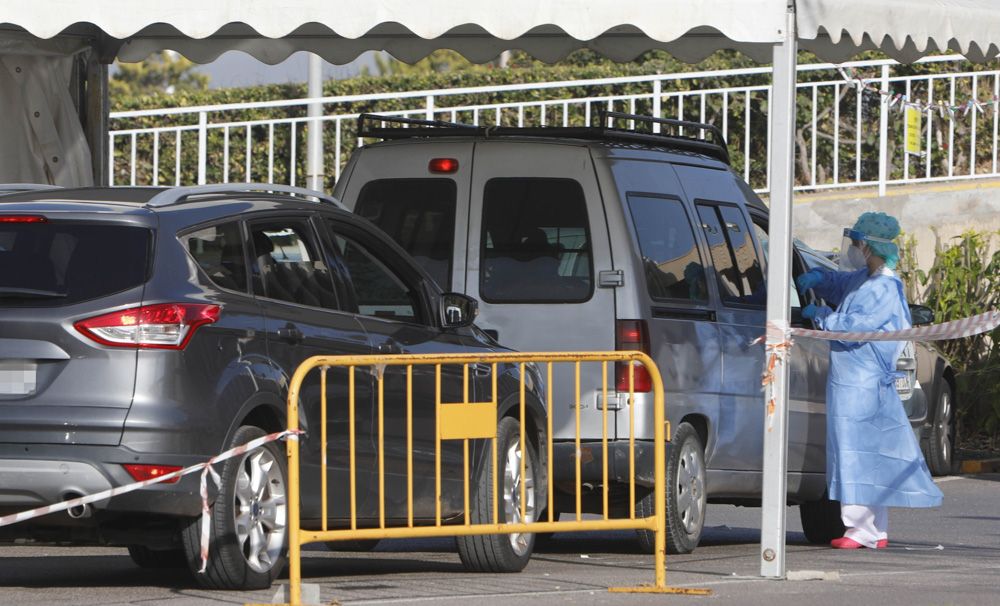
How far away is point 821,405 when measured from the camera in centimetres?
1133

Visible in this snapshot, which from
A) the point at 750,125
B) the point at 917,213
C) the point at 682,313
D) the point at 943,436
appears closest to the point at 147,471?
the point at 682,313

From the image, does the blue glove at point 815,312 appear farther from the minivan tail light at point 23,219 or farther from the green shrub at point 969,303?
the green shrub at point 969,303

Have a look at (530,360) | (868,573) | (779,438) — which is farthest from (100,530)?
(868,573)

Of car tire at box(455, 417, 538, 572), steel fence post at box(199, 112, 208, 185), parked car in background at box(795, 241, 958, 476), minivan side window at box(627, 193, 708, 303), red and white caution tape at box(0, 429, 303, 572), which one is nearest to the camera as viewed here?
red and white caution tape at box(0, 429, 303, 572)

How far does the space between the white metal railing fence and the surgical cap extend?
27.0ft

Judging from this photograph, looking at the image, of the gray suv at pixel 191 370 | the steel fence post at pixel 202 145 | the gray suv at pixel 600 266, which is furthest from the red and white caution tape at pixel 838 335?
the steel fence post at pixel 202 145

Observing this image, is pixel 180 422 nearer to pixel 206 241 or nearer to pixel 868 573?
pixel 206 241

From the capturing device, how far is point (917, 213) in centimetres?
1850

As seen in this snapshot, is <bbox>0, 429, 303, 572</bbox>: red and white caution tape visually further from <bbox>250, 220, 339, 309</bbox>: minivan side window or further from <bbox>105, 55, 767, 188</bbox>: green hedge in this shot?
<bbox>105, 55, 767, 188</bbox>: green hedge

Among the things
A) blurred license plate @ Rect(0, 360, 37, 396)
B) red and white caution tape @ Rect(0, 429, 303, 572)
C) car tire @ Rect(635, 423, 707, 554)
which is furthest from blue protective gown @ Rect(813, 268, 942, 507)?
blurred license plate @ Rect(0, 360, 37, 396)

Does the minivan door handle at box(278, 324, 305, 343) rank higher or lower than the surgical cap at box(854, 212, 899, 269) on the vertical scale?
lower

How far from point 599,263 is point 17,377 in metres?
3.28

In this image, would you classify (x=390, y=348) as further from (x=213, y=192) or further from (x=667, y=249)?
(x=667, y=249)

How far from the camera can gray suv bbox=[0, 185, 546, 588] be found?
7254 millimetres
